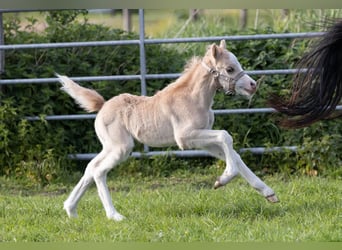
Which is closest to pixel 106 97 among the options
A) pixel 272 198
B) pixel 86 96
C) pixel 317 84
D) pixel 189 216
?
pixel 86 96

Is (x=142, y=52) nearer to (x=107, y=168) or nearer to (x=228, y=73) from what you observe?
(x=228, y=73)

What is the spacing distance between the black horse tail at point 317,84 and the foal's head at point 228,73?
35cm

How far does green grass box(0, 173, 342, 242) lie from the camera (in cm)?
602

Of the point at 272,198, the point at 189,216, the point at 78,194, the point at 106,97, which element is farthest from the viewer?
the point at 106,97

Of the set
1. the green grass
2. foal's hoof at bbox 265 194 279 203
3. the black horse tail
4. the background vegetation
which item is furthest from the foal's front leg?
the background vegetation

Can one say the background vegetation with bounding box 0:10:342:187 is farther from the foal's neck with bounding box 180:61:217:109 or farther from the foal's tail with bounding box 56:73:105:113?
the foal's neck with bounding box 180:61:217:109

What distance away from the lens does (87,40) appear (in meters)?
10.6

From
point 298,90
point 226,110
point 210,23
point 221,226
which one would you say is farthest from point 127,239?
point 210,23

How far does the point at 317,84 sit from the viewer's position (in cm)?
697

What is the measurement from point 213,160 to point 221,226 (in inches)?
152

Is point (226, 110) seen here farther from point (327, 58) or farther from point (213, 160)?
point (327, 58)

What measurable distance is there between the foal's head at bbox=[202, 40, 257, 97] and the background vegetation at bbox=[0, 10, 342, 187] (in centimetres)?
261

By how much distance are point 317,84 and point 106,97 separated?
382cm

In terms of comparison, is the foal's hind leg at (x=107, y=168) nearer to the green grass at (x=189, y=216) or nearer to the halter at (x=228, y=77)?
the green grass at (x=189, y=216)
